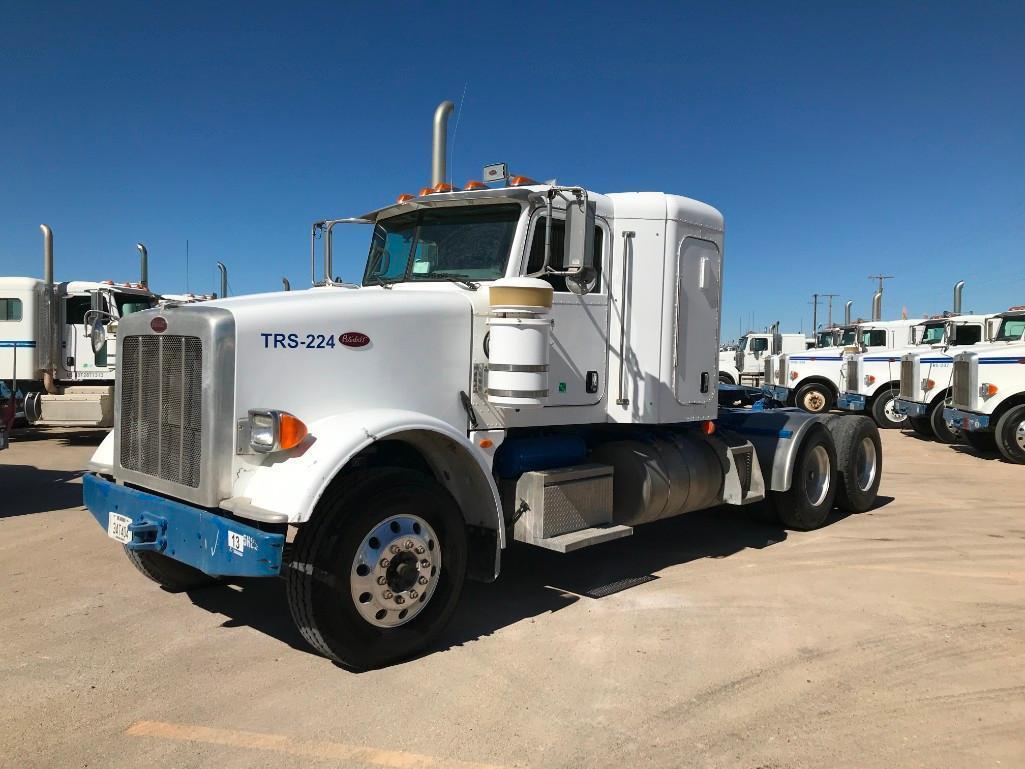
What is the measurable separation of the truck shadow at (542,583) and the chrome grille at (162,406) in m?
1.14

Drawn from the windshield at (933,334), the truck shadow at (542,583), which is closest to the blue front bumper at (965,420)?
the windshield at (933,334)

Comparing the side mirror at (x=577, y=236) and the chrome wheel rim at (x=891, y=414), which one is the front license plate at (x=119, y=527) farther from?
the chrome wheel rim at (x=891, y=414)

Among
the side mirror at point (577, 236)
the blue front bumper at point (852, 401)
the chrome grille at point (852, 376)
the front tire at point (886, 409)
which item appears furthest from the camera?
the chrome grille at point (852, 376)

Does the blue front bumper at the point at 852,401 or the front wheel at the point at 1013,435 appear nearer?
the front wheel at the point at 1013,435

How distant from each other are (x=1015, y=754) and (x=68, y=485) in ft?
32.0

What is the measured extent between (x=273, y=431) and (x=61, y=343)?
1255 centimetres

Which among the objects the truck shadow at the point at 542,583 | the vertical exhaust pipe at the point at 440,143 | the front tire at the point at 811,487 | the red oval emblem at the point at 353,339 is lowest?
the truck shadow at the point at 542,583

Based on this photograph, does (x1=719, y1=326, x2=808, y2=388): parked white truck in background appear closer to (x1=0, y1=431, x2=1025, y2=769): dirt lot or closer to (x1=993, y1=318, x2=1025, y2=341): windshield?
(x1=993, y1=318, x2=1025, y2=341): windshield

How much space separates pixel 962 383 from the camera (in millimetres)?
13805

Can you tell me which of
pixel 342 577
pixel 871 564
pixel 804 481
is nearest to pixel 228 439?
pixel 342 577

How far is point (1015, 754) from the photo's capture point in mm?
3344

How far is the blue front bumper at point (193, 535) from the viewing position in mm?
3762

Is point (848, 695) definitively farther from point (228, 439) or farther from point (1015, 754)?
point (228, 439)

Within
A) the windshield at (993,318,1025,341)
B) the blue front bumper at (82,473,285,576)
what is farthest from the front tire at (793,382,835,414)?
the blue front bumper at (82,473,285,576)
